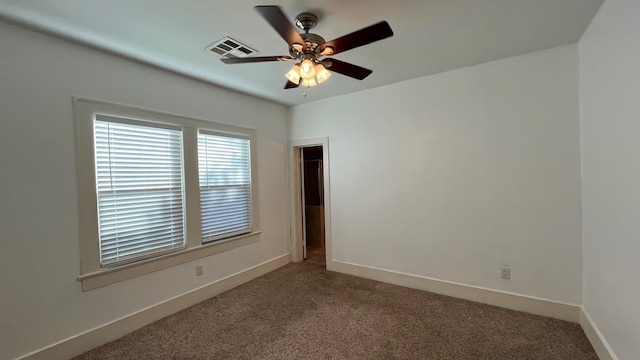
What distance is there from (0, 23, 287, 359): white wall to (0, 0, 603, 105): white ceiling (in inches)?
8.6

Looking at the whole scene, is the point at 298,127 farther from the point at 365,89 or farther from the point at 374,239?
the point at 374,239

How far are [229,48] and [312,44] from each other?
3.19ft

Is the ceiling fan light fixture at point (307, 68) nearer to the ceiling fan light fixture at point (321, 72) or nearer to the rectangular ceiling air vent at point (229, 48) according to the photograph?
the ceiling fan light fixture at point (321, 72)

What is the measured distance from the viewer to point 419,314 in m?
2.67

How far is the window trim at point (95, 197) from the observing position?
223cm

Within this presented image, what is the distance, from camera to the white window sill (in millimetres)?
2281

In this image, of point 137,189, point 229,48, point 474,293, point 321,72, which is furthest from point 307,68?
point 474,293

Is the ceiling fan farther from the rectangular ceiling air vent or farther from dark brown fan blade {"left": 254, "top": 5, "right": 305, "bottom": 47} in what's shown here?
the rectangular ceiling air vent

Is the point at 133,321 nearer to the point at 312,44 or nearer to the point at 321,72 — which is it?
the point at 321,72

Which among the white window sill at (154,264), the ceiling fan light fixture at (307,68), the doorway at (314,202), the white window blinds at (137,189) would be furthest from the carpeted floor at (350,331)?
the doorway at (314,202)

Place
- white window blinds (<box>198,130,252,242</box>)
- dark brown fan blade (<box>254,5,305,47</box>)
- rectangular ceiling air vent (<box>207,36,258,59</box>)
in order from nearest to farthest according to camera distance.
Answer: dark brown fan blade (<box>254,5,305,47</box>)
rectangular ceiling air vent (<box>207,36,258,59</box>)
white window blinds (<box>198,130,252,242</box>)

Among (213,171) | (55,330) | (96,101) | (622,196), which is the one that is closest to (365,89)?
(213,171)

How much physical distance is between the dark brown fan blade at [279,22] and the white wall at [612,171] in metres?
1.92


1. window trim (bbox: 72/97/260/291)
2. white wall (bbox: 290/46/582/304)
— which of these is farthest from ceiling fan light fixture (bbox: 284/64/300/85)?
window trim (bbox: 72/97/260/291)
